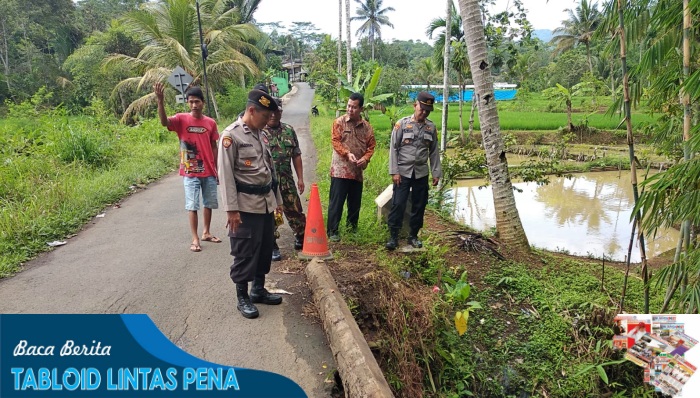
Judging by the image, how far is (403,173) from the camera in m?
4.97

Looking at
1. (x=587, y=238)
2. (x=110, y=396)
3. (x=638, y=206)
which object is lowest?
(x=587, y=238)

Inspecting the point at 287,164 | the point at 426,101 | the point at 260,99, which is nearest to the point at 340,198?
the point at 287,164

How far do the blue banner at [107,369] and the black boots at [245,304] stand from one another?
64 cm

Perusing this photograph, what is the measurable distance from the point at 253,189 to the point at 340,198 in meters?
1.79

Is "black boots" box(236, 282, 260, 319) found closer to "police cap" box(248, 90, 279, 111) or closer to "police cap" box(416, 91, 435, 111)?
"police cap" box(248, 90, 279, 111)

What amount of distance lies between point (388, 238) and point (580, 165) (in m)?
14.1

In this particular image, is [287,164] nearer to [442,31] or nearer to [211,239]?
[211,239]

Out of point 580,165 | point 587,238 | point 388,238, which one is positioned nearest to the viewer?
point 388,238

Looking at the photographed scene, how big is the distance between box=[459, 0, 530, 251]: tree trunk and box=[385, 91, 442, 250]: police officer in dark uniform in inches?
23.7

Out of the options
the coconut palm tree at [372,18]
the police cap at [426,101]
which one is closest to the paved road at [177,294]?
the police cap at [426,101]

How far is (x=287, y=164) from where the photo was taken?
4809 mm

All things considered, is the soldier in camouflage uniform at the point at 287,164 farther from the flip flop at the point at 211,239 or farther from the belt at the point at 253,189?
the belt at the point at 253,189

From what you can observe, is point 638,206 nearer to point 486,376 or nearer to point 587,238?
point 486,376

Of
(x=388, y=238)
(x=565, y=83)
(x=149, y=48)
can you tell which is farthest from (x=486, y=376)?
(x=565, y=83)
